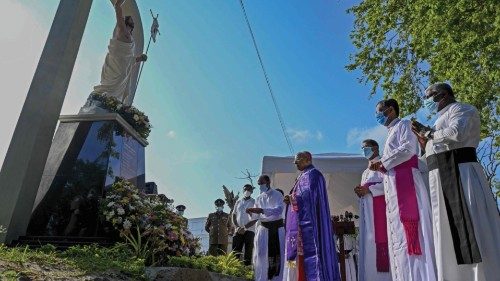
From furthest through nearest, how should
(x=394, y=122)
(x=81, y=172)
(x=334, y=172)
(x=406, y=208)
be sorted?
(x=334, y=172) < (x=81, y=172) < (x=394, y=122) < (x=406, y=208)

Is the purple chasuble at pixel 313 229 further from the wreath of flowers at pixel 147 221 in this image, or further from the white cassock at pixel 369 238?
the wreath of flowers at pixel 147 221

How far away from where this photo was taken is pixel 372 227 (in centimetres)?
539

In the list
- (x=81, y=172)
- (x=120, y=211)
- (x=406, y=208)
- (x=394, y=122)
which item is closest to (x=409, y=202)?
(x=406, y=208)

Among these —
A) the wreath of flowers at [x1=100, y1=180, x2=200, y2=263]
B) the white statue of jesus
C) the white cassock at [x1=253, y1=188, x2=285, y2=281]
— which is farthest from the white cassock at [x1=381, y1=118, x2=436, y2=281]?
the white statue of jesus

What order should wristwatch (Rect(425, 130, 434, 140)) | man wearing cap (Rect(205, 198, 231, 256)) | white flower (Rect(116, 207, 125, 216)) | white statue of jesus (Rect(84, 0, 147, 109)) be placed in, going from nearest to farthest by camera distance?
wristwatch (Rect(425, 130, 434, 140))
white flower (Rect(116, 207, 125, 216))
white statue of jesus (Rect(84, 0, 147, 109))
man wearing cap (Rect(205, 198, 231, 256))

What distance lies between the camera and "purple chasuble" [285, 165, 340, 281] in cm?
502

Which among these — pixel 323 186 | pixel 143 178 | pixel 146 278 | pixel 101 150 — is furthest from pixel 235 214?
pixel 146 278

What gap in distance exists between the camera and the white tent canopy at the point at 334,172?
1085 cm

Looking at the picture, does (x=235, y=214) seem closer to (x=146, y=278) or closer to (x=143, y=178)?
(x=143, y=178)

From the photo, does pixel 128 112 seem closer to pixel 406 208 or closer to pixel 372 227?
pixel 372 227

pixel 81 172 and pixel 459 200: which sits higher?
pixel 81 172

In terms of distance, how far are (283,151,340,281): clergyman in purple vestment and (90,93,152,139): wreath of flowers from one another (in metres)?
3.66

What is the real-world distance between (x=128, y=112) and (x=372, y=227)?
483cm

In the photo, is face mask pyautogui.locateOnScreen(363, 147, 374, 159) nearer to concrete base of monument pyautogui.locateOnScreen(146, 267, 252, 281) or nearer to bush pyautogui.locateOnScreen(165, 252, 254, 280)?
concrete base of monument pyautogui.locateOnScreen(146, 267, 252, 281)
